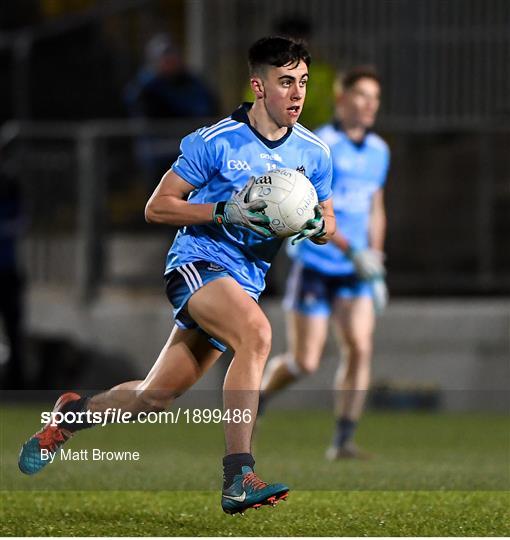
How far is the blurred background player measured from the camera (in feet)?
37.9

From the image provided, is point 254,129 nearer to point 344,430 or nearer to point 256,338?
point 256,338

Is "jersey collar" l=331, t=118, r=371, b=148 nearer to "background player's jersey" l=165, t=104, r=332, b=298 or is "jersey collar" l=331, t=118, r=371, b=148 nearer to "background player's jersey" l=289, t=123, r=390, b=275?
"background player's jersey" l=289, t=123, r=390, b=275

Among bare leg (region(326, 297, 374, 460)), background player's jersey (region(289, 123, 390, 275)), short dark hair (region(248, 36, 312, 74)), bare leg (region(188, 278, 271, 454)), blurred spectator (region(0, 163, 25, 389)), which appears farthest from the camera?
blurred spectator (region(0, 163, 25, 389))

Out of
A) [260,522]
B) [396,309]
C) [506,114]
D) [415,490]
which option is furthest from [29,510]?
[506,114]

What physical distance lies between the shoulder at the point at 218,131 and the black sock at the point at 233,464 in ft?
4.66

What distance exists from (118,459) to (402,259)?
5.48 metres

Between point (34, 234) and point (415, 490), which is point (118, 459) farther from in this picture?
point (34, 234)

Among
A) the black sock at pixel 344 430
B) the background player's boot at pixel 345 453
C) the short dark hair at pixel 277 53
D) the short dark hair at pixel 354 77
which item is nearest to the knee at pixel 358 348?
the black sock at pixel 344 430

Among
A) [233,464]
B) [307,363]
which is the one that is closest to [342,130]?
[307,363]

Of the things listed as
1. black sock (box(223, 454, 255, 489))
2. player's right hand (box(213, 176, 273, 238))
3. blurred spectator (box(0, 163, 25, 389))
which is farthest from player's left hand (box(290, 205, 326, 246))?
blurred spectator (box(0, 163, 25, 389))

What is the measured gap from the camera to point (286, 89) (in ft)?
25.3

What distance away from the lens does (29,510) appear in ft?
26.5

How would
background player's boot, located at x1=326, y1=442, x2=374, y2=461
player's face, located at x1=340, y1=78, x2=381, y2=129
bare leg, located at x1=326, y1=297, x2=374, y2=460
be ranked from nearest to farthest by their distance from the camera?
background player's boot, located at x1=326, y1=442, x2=374, y2=461 → player's face, located at x1=340, y1=78, x2=381, y2=129 → bare leg, located at x1=326, y1=297, x2=374, y2=460

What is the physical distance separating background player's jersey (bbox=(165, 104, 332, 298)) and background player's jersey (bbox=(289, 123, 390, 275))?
12.0 feet
